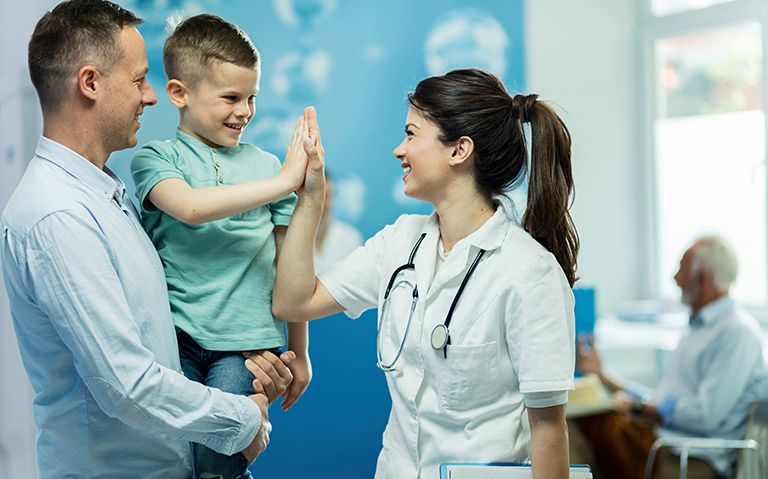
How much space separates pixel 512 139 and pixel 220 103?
2.06ft

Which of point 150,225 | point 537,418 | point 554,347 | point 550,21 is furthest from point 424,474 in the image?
point 550,21

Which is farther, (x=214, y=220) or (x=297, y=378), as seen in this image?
(x=297, y=378)

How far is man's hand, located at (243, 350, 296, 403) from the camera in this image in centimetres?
179

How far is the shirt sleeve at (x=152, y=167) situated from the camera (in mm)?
1724

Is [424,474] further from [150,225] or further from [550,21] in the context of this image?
[550,21]

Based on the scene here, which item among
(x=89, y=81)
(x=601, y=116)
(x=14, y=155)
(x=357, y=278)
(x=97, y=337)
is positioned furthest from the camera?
(x=601, y=116)

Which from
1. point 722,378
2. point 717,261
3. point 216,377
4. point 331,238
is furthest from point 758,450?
point 216,377

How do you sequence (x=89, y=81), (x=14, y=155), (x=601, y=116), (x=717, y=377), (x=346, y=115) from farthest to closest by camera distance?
(x=601, y=116), (x=717, y=377), (x=346, y=115), (x=14, y=155), (x=89, y=81)

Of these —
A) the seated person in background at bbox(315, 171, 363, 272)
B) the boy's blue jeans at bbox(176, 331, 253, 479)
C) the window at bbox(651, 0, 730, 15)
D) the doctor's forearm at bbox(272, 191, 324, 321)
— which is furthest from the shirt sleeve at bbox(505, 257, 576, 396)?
the window at bbox(651, 0, 730, 15)

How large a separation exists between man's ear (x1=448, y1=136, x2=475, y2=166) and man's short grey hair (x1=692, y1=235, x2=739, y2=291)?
2.59 metres

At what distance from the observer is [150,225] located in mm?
1837

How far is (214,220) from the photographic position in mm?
1715

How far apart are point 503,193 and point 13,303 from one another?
1.04 meters

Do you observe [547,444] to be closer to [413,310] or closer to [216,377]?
[413,310]
